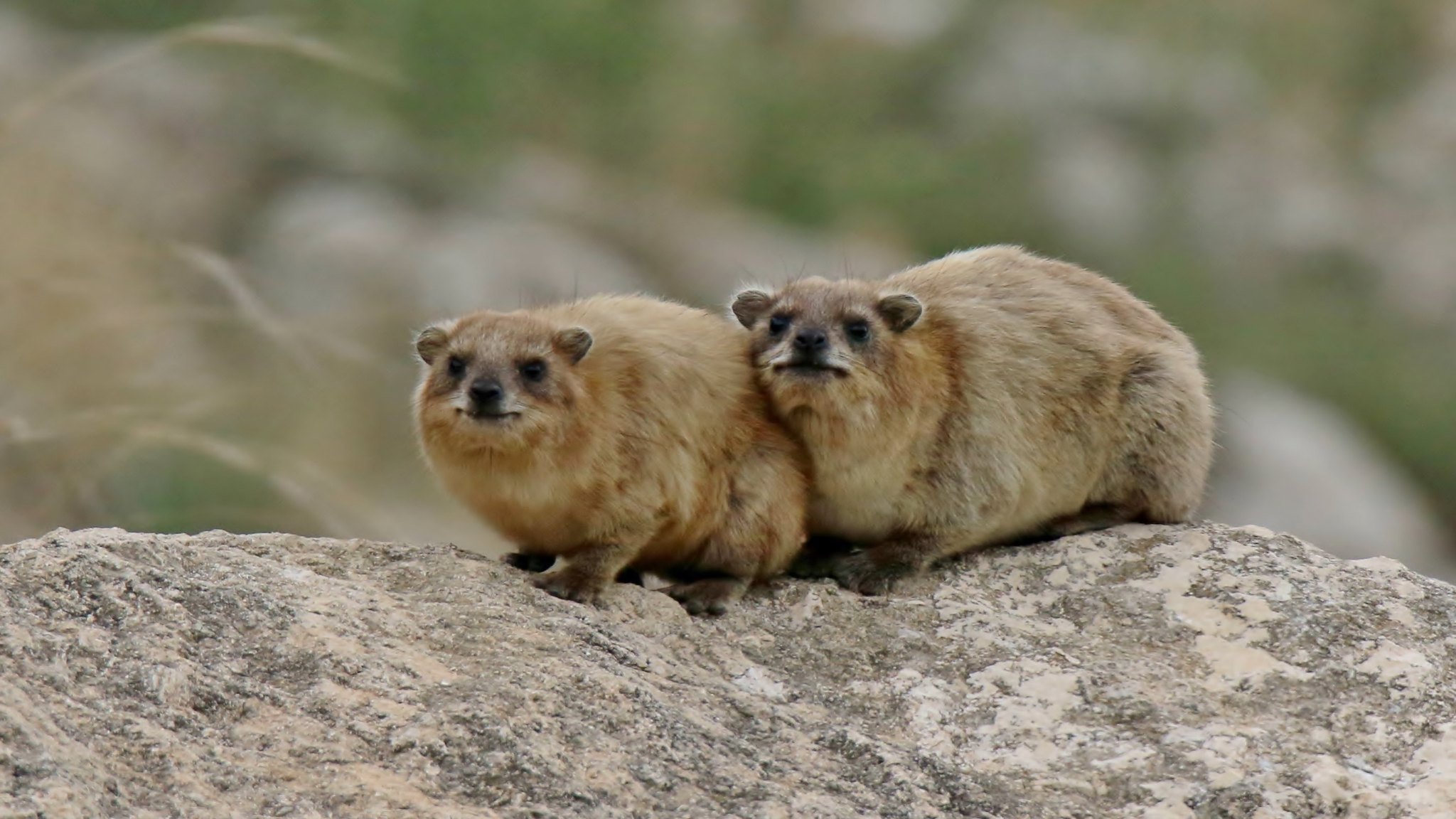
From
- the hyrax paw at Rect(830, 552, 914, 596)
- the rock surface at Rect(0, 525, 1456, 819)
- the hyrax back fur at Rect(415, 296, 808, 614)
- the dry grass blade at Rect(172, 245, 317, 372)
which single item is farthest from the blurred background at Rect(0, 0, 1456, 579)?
the hyrax paw at Rect(830, 552, 914, 596)

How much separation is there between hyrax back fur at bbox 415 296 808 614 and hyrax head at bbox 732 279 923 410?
0.18 meters

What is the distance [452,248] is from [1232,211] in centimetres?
1711

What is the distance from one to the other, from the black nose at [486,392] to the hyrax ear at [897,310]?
1.71m

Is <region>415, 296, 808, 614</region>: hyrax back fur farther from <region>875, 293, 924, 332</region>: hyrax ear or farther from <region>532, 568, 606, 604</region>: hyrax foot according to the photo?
<region>875, 293, 924, 332</region>: hyrax ear

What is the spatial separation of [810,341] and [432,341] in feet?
4.99

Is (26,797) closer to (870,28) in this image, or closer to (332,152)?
(332,152)

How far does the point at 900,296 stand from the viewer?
7.40m

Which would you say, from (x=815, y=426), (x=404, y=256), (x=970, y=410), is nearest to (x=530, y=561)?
(x=815, y=426)

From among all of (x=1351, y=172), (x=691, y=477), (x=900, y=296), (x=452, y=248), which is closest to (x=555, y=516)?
(x=691, y=477)

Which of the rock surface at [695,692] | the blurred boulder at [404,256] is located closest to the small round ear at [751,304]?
the rock surface at [695,692]

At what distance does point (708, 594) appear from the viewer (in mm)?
6715

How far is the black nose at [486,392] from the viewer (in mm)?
6641

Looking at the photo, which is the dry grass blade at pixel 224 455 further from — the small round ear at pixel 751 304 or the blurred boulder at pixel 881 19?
the blurred boulder at pixel 881 19

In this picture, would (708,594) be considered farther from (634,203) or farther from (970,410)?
(634,203)
